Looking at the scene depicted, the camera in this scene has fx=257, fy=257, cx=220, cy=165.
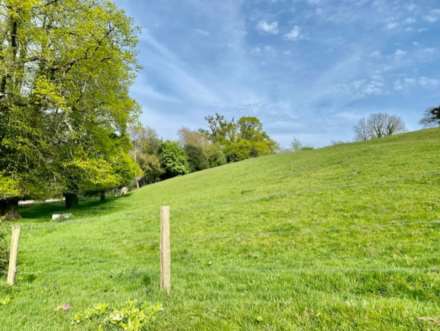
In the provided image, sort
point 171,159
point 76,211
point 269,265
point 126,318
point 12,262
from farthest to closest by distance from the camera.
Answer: point 171,159, point 76,211, point 12,262, point 269,265, point 126,318

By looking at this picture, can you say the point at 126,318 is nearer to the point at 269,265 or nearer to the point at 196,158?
the point at 269,265

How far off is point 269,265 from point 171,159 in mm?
43505

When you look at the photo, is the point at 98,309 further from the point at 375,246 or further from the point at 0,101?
the point at 0,101

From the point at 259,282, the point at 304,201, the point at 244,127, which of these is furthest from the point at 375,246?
the point at 244,127

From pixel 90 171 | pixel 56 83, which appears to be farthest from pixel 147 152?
pixel 56 83

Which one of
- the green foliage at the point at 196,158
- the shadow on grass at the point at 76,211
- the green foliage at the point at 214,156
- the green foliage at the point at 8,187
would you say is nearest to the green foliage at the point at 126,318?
the green foliage at the point at 8,187

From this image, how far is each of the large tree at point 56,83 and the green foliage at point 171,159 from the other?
31516 mm

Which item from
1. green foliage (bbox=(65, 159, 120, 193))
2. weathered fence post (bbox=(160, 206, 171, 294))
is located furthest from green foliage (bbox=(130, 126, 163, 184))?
weathered fence post (bbox=(160, 206, 171, 294))

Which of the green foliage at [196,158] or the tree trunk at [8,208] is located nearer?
the tree trunk at [8,208]

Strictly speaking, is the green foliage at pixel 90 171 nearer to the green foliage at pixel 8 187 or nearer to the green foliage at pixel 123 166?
the green foliage at pixel 123 166

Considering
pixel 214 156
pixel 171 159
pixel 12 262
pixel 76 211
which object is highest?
pixel 214 156

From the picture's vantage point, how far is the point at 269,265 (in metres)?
5.17

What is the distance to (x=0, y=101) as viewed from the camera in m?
12.0

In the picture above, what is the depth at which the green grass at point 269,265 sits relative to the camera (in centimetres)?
288
